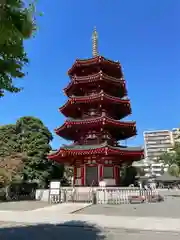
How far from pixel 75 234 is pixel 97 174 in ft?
51.4

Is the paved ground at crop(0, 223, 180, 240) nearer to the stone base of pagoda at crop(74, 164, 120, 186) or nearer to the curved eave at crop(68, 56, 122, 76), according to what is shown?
the stone base of pagoda at crop(74, 164, 120, 186)

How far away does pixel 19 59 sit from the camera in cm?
545

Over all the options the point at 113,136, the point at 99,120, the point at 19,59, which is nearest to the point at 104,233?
the point at 19,59

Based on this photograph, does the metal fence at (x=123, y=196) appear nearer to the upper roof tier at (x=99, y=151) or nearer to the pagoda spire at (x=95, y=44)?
the upper roof tier at (x=99, y=151)

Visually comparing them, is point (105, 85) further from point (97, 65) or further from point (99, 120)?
point (99, 120)

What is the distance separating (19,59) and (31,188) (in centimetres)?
2876

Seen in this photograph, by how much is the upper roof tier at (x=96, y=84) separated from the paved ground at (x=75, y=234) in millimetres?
19134

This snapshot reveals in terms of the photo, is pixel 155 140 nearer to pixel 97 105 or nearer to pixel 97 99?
pixel 97 105

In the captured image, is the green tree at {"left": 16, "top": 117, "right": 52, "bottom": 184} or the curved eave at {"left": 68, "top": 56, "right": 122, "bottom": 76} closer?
the curved eave at {"left": 68, "top": 56, "right": 122, "bottom": 76}

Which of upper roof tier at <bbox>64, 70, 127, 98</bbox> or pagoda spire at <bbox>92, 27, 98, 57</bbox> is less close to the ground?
pagoda spire at <bbox>92, 27, 98, 57</bbox>

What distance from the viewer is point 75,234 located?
901 cm

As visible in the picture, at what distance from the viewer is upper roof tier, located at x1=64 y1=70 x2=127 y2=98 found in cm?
2678

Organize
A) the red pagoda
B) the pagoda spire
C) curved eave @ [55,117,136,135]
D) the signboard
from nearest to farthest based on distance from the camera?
1. the signboard
2. the red pagoda
3. curved eave @ [55,117,136,135]
4. the pagoda spire

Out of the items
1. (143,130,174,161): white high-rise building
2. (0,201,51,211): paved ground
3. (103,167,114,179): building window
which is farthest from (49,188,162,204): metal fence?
(143,130,174,161): white high-rise building
